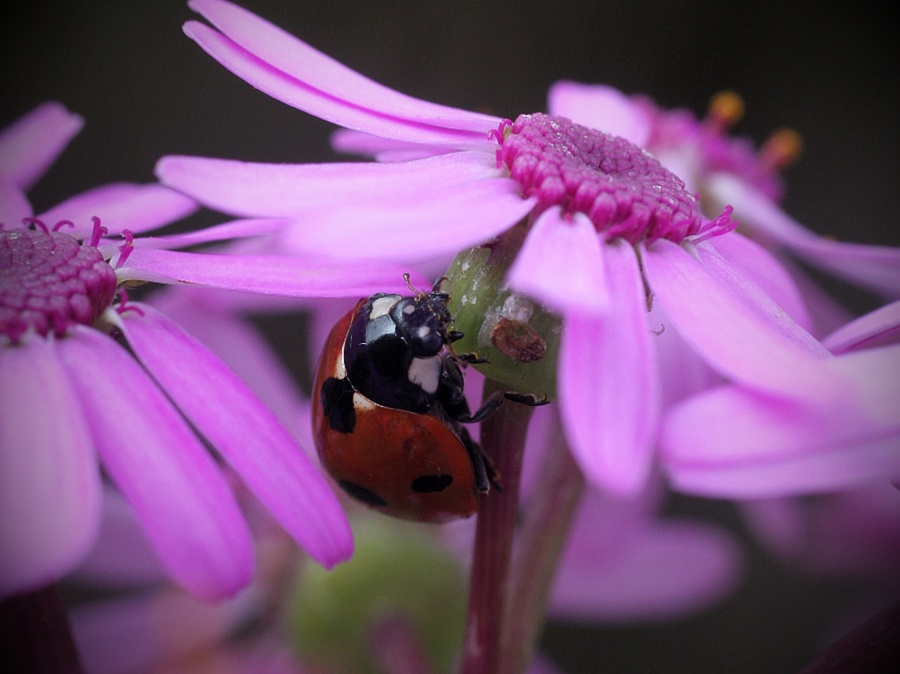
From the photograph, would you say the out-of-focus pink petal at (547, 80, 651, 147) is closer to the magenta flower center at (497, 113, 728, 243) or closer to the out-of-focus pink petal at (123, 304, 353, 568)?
the magenta flower center at (497, 113, 728, 243)

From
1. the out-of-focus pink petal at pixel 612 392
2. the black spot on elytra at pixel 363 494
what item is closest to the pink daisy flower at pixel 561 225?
the out-of-focus pink petal at pixel 612 392

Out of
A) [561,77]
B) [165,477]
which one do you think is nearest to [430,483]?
[165,477]

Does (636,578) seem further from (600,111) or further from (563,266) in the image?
(563,266)

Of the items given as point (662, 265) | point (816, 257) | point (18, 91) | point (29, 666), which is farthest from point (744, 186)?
point (18, 91)

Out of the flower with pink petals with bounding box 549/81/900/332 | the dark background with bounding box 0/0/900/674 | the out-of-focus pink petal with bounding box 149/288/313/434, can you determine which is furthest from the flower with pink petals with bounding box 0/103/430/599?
the dark background with bounding box 0/0/900/674

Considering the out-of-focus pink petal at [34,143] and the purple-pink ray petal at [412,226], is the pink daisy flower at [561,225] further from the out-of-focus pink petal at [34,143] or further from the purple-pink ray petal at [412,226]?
the out-of-focus pink petal at [34,143]

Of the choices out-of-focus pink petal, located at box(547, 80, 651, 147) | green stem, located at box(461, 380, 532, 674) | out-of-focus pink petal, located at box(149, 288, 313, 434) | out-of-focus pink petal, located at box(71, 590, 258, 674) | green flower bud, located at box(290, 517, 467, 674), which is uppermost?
out-of-focus pink petal, located at box(547, 80, 651, 147)

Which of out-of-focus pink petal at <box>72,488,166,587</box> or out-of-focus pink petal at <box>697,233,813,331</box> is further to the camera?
out-of-focus pink petal at <box>72,488,166,587</box>
